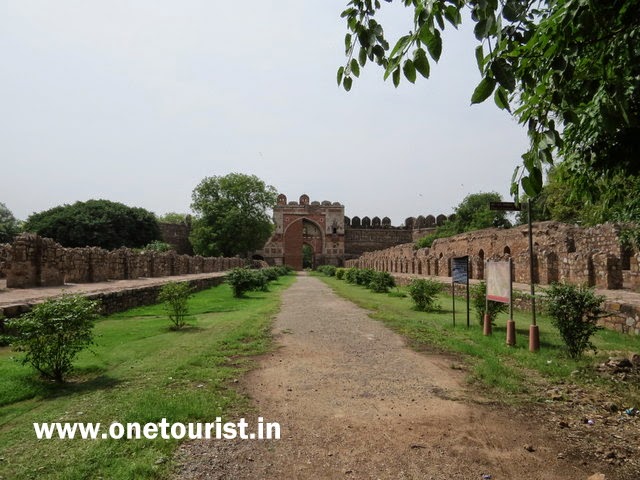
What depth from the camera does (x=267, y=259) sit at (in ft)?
172

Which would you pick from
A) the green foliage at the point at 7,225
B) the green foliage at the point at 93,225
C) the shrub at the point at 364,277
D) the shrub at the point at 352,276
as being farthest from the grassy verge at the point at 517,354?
the green foliage at the point at 7,225

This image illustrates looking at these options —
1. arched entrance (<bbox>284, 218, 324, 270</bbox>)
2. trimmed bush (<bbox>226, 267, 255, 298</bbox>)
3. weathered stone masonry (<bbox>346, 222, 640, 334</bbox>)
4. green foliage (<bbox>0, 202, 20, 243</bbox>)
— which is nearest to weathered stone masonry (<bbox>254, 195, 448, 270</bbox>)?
arched entrance (<bbox>284, 218, 324, 270</bbox>)

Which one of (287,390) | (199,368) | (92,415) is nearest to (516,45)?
(287,390)

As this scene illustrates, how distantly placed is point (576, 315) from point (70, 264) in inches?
482

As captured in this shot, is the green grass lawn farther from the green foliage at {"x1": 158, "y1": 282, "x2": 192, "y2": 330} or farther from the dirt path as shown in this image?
the green foliage at {"x1": 158, "y1": 282, "x2": 192, "y2": 330}

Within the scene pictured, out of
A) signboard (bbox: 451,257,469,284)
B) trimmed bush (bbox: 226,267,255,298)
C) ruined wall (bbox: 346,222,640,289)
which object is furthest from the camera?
trimmed bush (bbox: 226,267,255,298)

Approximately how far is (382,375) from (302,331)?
2807 mm

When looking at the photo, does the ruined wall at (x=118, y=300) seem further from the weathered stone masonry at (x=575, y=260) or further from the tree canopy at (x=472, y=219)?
the tree canopy at (x=472, y=219)

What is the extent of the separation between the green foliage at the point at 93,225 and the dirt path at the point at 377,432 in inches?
1316

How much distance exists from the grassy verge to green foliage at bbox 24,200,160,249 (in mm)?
31749

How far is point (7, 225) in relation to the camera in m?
39.0

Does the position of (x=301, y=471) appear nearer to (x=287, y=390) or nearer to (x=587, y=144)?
(x=287, y=390)

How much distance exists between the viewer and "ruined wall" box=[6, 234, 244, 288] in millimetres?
9883

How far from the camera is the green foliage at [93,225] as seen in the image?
1368 inches
